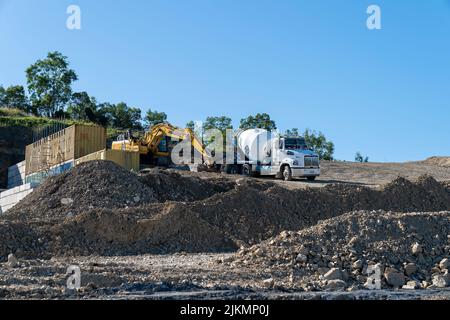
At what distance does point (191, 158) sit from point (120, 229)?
1652 cm

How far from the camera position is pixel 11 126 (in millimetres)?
49438

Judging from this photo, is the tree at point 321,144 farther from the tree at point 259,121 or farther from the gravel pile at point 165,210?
the gravel pile at point 165,210

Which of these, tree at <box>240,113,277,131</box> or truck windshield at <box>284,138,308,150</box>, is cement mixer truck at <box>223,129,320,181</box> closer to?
truck windshield at <box>284,138,308,150</box>

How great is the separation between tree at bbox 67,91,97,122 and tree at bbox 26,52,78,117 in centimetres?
125

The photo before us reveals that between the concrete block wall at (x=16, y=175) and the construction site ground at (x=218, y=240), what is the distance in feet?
59.7

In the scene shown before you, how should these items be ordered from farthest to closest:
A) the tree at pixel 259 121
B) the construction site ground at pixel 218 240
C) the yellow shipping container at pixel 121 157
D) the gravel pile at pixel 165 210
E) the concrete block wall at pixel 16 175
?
the tree at pixel 259 121, the concrete block wall at pixel 16 175, the yellow shipping container at pixel 121 157, the gravel pile at pixel 165 210, the construction site ground at pixel 218 240

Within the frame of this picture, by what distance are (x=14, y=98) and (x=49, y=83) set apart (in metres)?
4.31

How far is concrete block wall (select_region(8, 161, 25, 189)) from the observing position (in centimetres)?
3955

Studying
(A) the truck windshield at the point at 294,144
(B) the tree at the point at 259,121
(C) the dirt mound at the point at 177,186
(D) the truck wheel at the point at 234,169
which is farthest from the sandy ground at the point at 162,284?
(B) the tree at the point at 259,121

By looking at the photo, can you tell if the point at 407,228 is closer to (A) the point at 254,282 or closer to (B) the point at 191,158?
(A) the point at 254,282

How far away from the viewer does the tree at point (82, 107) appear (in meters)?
61.3

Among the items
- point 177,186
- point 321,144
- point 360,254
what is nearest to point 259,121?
point 321,144

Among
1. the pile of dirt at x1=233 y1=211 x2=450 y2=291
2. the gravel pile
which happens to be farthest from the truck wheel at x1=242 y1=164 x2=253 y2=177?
the pile of dirt at x1=233 y1=211 x2=450 y2=291
